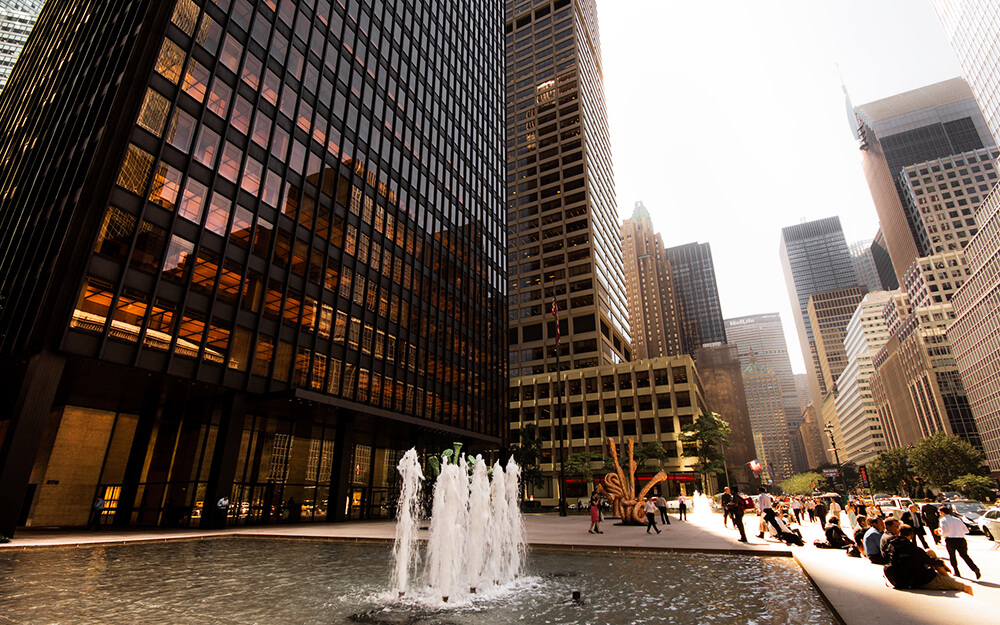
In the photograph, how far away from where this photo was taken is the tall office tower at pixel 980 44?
76.6m

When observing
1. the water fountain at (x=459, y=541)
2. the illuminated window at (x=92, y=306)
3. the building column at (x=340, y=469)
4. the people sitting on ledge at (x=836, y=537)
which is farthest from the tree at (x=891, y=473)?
the illuminated window at (x=92, y=306)

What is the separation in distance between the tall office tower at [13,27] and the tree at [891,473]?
616 ft

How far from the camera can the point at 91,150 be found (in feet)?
77.5

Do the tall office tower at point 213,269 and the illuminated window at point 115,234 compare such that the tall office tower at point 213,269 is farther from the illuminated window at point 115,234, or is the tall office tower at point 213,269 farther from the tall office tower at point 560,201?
the tall office tower at point 560,201

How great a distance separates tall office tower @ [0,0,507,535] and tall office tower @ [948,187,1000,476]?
120m

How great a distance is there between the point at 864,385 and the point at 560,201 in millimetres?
144019

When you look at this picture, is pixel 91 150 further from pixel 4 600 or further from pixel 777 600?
pixel 777 600

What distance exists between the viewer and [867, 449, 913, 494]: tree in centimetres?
8950

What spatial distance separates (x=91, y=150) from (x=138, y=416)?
14.8 m

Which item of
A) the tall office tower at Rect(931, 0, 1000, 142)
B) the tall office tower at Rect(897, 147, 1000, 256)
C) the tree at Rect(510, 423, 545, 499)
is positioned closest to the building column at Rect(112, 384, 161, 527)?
the tree at Rect(510, 423, 545, 499)

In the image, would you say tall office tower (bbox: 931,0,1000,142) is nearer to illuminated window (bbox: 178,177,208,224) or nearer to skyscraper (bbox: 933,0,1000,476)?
skyscraper (bbox: 933,0,1000,476)

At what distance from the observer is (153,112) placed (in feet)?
77.9

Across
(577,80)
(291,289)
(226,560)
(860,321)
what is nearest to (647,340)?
(860,321)

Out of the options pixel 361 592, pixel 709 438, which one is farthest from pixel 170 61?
pixel 709 438
